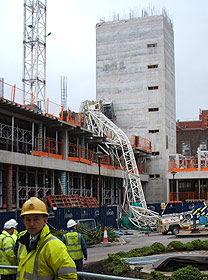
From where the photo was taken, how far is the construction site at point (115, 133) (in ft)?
114

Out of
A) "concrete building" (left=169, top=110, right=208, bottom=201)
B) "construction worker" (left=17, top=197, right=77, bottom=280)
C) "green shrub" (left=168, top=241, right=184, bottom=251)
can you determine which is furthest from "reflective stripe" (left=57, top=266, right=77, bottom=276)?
"concrete building" (left=169, top=110, right=208, bottom=201)

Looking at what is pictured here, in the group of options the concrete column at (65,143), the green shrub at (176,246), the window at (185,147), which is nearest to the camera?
the green shrub at (176,246)

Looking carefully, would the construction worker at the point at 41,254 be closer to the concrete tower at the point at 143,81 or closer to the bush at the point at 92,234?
the bush at the point at 92,234

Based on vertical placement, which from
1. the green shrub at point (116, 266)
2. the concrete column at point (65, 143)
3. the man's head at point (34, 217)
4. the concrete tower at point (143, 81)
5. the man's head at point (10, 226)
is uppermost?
the concrete tower at point (143, 81)

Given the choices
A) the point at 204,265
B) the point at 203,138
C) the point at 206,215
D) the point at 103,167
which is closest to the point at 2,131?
the point at 103,167

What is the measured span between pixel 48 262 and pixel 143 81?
5326 centimetres

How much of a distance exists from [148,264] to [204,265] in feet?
8.81

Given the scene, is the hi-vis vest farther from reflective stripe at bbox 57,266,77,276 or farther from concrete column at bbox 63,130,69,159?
concrete column at bbox 63,130,69,159

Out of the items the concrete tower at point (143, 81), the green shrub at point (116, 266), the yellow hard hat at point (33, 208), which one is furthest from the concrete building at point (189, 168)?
the yellow hard hat at point (33, 208)

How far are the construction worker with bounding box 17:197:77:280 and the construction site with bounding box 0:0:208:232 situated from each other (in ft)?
89.6

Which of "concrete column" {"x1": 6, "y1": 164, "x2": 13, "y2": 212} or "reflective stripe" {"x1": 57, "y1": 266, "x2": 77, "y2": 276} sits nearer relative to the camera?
"reflective stripe" {"x1": 57, "y1": 266, "x2": 77, "y2": 276}

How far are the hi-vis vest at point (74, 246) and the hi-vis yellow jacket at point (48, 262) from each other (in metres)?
6.62

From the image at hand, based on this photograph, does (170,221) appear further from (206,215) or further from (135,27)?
(135,27)

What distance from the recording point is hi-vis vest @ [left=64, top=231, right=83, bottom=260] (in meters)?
10.9
